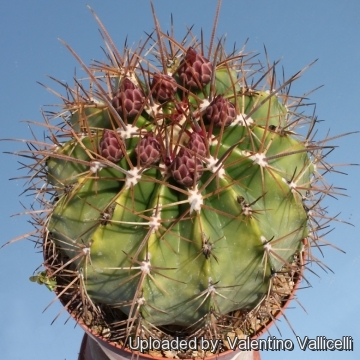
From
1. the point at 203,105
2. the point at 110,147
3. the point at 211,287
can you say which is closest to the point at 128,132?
the point at 110,147

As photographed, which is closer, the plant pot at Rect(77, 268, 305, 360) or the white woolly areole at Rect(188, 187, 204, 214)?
the white woolly areole at Rect(188, 187, 204, 214)

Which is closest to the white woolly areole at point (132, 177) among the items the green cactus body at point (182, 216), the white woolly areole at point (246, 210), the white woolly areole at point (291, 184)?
the green cactus body at point (182, 216)

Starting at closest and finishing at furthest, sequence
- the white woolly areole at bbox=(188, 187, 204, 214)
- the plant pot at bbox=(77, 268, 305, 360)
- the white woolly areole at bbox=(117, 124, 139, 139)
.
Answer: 1. the white woolly areole at bbox=(188, 187, 204, 214)
2. the white woolly areole at bbox=(117, 124, 139, 139)
3. the plant pot at bbox=(77, 268, 305, 360)

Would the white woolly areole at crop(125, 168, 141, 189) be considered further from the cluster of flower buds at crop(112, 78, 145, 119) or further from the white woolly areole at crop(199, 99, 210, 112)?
the white woolly areole at crop(199, 99, 210, 112)

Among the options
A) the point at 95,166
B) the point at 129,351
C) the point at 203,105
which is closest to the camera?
the point at 95,166

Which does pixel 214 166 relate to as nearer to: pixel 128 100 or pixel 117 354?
pixel 128 100

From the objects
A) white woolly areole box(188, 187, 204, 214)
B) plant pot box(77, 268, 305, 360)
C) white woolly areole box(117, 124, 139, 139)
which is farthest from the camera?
plant pot box(77, 268, 305, 360)

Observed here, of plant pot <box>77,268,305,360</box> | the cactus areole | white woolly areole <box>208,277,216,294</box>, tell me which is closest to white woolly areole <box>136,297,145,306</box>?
the cactus areole
